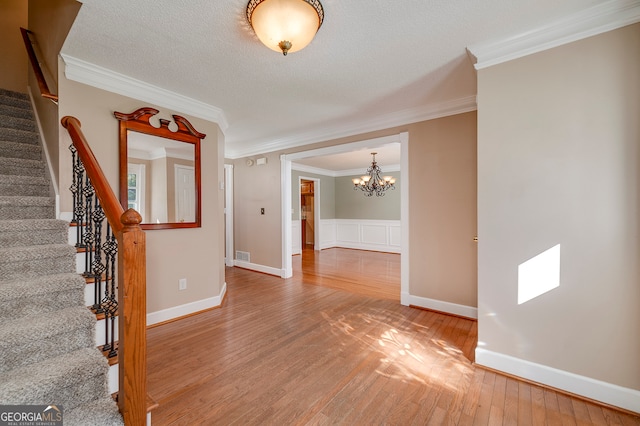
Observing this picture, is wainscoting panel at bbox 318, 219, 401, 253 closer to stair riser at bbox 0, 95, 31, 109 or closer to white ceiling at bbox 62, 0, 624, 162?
white ceiling at bbox 62, 0, 624, 162

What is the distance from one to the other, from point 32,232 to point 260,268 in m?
3.52

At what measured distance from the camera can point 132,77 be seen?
2586 millimetres

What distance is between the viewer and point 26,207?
217 cm

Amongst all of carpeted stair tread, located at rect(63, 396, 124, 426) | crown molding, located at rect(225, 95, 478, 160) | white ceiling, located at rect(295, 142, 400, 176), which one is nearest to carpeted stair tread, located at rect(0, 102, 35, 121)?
crown molding, located at rect(225, 95, 478, 160)

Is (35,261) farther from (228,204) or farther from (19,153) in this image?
(228,204)

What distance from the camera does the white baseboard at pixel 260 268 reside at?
4.93 m

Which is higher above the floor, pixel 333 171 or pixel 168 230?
pixel 333 171

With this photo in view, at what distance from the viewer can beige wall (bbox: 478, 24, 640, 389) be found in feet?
5.45

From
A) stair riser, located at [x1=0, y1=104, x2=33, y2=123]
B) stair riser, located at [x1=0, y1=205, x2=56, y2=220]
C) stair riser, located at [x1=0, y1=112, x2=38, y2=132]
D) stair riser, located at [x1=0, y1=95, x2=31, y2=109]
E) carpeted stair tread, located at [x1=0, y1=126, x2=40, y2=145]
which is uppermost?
stair riser, located at [x1=0, y1=95, x2=31, y2=109]

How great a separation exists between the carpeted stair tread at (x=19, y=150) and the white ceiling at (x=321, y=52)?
109 cm

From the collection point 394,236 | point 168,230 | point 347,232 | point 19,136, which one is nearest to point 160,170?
point 168,230

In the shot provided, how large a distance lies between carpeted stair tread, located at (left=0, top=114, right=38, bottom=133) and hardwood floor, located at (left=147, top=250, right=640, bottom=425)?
8.30 feet

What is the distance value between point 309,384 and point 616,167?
247 cm

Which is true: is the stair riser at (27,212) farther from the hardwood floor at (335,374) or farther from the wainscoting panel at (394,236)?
the wainscoting panel at (394,236)
